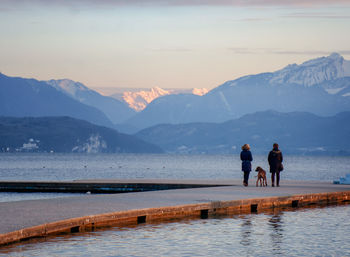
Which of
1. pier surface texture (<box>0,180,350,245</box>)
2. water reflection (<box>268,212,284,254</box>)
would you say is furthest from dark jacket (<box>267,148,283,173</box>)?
water reflection (<box>268,212,284,254</box>)

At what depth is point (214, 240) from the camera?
2256 centimetres

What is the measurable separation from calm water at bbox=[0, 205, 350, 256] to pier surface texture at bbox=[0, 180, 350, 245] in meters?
0.49

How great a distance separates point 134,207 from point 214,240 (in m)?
4.78

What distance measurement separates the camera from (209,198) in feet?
102

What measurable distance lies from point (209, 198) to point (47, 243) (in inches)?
453

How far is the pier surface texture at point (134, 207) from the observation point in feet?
71.6

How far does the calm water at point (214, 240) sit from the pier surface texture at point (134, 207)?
1.60 feet

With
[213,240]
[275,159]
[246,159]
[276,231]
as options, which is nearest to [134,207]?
[213,240]

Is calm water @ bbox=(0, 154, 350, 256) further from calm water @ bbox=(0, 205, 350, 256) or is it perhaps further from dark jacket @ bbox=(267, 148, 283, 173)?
dark jacket @ bbox=(267, 148, 283, 173)

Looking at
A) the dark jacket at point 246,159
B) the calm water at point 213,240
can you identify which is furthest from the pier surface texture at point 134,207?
the dark jacket at point 246,159

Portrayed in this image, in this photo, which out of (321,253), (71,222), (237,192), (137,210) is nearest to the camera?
(321,253)

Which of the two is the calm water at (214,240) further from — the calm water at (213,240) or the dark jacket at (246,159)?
the dark jacket at (246,159)

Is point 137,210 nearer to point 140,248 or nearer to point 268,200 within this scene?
point 140,248

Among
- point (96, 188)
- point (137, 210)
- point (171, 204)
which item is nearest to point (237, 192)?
point (171, 204)
